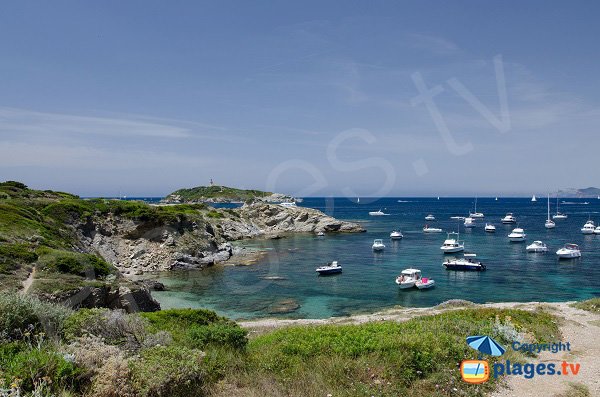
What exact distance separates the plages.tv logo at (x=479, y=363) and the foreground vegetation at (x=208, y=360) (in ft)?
0.64

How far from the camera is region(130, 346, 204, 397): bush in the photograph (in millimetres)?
6945

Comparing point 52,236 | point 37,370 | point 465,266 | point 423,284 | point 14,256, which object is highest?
point 37,370

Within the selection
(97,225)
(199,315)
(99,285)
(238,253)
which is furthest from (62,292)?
(238,253)

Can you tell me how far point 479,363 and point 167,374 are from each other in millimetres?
7347

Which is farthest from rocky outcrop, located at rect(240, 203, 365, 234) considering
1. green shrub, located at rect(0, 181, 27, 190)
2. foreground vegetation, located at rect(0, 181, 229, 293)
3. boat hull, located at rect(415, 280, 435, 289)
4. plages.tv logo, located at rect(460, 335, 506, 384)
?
plages.tv logo, located at rect(460, 335, 506, 384)

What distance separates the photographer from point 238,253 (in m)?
59.1

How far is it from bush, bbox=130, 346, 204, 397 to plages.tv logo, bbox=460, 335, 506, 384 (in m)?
6.03

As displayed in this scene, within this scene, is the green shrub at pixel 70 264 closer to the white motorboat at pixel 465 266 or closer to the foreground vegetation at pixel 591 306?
the foreground vegetation at pixel 591 306

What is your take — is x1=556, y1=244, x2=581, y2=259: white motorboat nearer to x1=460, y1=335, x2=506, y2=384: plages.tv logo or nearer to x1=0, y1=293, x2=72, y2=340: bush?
x1=460, y1=335, x2=506, y2=384: plages.tv logo

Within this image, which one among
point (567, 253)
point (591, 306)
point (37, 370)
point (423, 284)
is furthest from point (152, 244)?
point (567, 253)

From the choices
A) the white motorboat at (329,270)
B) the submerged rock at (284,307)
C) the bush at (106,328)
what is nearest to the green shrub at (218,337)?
the bush at (106,328)

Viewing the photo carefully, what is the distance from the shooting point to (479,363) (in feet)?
31.6

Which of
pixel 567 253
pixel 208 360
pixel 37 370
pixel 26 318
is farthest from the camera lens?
pixel 567 253

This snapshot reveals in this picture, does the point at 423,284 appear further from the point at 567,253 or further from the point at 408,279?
the point at 567,253
